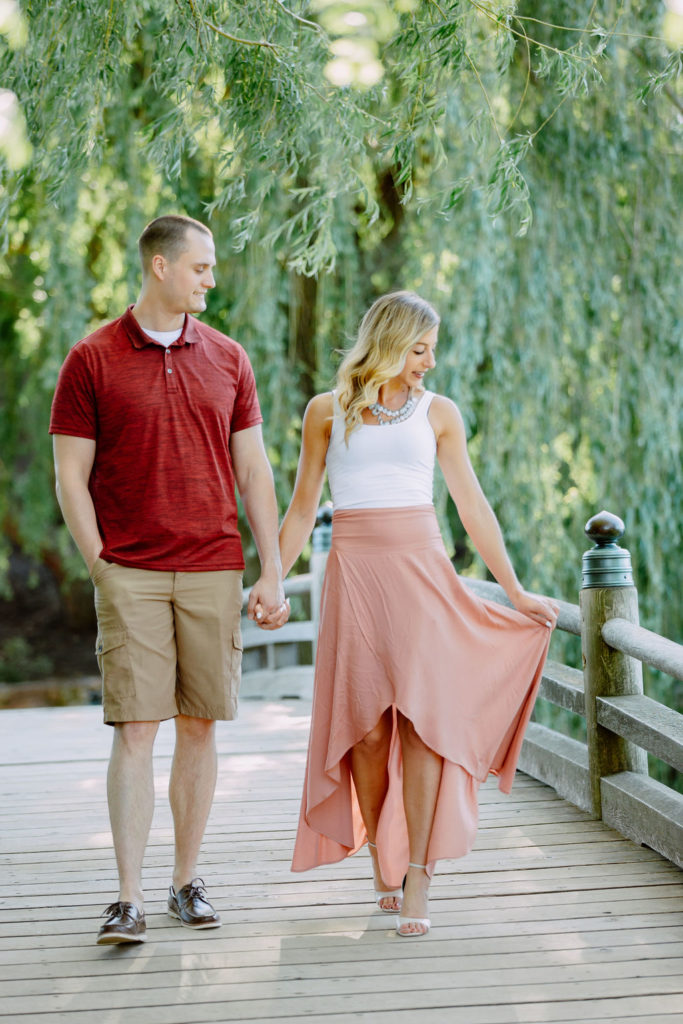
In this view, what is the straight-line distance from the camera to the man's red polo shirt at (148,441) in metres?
2.96

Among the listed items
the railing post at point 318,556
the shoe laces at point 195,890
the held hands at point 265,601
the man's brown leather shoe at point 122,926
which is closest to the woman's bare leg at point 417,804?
the held hands at point 265,601

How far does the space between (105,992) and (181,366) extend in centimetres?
147

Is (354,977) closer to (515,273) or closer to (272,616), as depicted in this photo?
(272,616)

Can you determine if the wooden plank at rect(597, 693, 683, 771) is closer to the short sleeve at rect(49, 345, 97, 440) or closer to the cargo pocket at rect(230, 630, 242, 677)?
the cargo pocket at rect(230, 630, 242, 677)

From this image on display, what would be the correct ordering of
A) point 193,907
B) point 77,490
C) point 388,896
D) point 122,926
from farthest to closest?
point 388,896 < point 193,907 < point 77,490 < point 122,926

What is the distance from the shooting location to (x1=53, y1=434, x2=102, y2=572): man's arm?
2.94m

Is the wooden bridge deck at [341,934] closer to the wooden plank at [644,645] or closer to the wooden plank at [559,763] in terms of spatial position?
the wooden plank at [559,763]

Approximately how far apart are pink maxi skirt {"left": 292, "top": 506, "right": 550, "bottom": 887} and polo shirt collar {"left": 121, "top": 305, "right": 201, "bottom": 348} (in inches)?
23.1

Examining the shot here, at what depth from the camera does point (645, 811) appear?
11.8ft

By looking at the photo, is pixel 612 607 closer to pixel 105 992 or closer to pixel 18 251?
pixel 105 992

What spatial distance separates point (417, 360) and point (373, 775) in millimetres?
1075

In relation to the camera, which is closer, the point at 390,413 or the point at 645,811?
the point at 390,413

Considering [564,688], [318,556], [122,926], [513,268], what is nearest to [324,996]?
[122,926]

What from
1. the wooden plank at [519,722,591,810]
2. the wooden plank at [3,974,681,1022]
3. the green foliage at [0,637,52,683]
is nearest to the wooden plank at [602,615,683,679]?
the wooden plank at [519,722,591,810]
